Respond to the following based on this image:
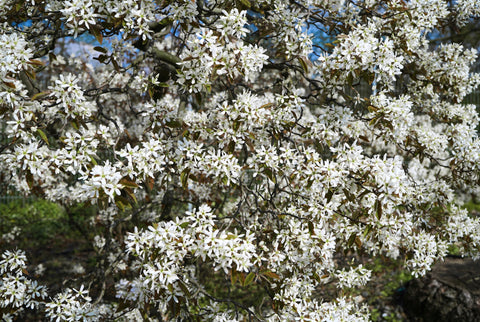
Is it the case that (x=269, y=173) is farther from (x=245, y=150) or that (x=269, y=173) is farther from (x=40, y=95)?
(x=40, y=95)

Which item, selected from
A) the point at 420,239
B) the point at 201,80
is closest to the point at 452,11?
the point at 420,239

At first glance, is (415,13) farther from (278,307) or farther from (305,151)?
(278,307)

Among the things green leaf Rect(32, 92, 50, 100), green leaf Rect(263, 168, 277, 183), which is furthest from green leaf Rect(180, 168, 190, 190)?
green leaf Rect(32, 92, 50, 100)

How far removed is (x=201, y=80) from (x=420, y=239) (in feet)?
5.78

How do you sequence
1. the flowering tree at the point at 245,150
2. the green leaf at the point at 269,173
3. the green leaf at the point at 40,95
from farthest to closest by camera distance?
the green leaf at the point at 269,173 < the green leaf at the point at 40,95 < the flowering tree at the point at 245,150

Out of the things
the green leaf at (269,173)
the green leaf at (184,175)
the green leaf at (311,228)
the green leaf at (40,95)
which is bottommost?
the green leaf at (311,228)

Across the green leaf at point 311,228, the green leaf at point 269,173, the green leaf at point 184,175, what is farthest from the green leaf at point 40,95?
the green leaf at point 311,228

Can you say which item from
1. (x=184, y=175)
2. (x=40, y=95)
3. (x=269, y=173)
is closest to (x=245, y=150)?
(x=269, y=173)

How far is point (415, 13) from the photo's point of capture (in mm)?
2512

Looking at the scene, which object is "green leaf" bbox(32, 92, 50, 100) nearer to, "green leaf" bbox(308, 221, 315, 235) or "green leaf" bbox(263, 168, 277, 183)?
"green leaf" bbox(263, 168, 277, 183)

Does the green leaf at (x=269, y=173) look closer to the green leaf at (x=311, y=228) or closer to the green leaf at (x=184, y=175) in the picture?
the green leaf at (x=311, y=228)

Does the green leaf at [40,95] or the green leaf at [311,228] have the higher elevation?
the green leaf at [40,95]

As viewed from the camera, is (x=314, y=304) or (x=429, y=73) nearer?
(x=314, y=304)

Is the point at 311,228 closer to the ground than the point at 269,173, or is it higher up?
closer to the ground
